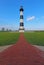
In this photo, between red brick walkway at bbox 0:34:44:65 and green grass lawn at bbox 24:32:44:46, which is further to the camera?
green grass lawn at bbox 24:32:44:46

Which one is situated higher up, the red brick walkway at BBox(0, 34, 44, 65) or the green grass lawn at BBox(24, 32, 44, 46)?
the red brick walkway at BBox(0, 34, 44, 65)

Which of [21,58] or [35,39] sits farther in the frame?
[35,39]

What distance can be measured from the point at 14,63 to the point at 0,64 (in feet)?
1.81

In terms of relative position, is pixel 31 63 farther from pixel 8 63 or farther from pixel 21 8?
pixel 21 8

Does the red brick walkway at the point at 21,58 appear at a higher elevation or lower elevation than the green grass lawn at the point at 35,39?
higher

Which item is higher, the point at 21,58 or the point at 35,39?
the point at 21,58

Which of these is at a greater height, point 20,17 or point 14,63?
point 20,17

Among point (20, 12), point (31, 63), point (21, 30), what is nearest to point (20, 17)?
point (20, 12)

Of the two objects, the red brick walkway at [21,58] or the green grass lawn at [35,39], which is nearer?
the red brick walkway at [21,58]

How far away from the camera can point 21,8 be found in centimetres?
7206

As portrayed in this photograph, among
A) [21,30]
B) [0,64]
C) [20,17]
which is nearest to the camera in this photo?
[0,64]

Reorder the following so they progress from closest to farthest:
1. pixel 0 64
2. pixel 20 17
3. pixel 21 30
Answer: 1. pixel 0 64
2. pixel 20 17
3. pixel 21 30

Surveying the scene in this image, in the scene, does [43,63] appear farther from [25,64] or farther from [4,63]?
[4,63]

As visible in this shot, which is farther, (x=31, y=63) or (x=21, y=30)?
(x=21, y=30)
